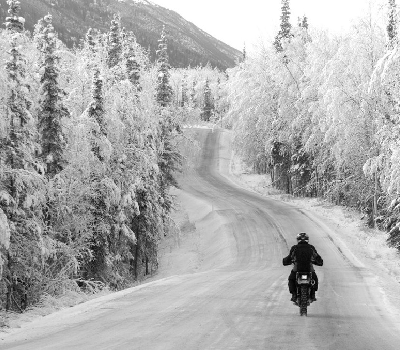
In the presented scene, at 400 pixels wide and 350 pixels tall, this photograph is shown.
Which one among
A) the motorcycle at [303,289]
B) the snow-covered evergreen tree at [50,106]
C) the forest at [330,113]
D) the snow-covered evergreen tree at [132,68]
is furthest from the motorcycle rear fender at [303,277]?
the snow-covered evergreen tree at [132,68]

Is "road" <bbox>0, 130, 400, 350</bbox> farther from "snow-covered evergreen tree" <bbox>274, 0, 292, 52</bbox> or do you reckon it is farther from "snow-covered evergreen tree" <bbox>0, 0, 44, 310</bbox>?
"snow-covered evergreen tree" <bbox>274, 0, 292, 52</bbox>

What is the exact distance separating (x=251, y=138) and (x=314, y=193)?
8.63m

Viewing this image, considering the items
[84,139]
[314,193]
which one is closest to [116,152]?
[84,139]

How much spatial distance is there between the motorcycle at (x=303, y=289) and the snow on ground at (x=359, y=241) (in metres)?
2.31

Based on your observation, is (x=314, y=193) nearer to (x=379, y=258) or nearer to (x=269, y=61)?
(x=269, y=61)

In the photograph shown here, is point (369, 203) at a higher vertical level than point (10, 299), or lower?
higher

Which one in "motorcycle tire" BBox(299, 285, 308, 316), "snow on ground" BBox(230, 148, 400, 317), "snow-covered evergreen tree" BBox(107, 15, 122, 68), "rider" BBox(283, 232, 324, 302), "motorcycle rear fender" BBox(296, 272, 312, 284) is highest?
"snow-covered evergreen tree" BBox(107, 15, 122, 68)

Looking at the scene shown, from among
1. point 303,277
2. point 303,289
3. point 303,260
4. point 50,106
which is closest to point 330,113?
point 50,106

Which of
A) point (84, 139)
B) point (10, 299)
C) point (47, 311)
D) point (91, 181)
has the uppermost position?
point (84, 139)

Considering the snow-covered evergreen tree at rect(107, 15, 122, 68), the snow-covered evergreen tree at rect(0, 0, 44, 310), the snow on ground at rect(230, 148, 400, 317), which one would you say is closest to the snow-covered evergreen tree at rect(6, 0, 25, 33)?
the snow-covered evergreen tree at rect(0, 0, 44, 310)

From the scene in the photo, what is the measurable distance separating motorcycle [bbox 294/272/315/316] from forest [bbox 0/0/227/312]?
730 centimetres

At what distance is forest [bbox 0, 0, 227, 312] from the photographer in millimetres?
15398

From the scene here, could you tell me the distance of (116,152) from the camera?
23.8 m

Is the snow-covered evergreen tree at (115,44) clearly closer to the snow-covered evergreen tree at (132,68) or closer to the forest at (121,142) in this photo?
the forest at (121,142)
